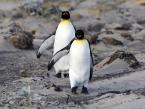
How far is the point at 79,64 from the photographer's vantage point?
8828 millimetres

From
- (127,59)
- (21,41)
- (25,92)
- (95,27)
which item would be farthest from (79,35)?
(95,27)

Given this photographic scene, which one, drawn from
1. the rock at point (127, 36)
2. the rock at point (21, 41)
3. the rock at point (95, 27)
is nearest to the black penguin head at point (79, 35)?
the rock at point (21, 41)

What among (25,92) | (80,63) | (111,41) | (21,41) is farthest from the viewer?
(111,41)

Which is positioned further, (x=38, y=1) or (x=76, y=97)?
(x=38, y=1)

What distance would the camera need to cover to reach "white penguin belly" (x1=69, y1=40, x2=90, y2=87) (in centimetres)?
877

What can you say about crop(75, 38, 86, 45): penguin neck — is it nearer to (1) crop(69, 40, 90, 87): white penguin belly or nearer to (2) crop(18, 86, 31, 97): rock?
(1) crop(69, 40, 90, 87): white penguin belly

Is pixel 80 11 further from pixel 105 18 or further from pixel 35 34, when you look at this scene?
pixel 35 34

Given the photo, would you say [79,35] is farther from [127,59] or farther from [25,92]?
[127,59]

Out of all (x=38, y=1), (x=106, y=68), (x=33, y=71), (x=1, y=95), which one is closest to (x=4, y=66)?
(x=33, y=71)

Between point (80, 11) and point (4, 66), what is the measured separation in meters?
9.87

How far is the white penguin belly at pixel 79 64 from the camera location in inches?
345

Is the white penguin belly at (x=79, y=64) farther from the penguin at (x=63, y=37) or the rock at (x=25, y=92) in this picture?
the penguin at (x=63, y=37)

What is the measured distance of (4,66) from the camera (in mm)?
10969

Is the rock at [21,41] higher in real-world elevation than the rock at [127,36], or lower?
lower
